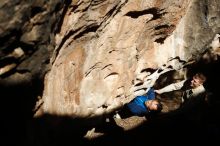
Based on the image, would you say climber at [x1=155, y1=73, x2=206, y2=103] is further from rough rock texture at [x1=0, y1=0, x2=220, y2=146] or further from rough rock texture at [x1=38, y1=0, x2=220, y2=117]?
rough rock texture at [x1=38, y1=0, x2=220, y2=117]

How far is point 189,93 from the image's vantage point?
259 inches

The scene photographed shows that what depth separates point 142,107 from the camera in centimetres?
620

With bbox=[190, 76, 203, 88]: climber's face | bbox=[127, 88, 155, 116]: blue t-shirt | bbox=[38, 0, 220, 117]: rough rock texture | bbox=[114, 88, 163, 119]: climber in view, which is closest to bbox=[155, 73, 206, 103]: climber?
bbox=[190, 76, 203, 88]: climber's face

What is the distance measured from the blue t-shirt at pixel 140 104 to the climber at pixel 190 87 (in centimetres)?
70

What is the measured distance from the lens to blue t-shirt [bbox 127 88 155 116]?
615 centimetres

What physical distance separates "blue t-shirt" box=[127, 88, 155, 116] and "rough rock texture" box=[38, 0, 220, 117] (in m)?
0.16

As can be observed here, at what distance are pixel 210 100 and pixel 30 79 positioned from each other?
434cm

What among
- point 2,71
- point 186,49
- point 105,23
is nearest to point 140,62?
point 186,49

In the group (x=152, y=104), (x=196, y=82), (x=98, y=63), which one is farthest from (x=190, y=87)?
(x=98, y=63)

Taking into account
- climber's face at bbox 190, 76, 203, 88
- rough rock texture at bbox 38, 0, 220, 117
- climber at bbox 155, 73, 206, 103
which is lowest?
climber at bbox 155, 73, 206, 103

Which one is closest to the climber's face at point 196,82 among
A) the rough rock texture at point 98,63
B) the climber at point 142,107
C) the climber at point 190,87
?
the climber at point 190,87

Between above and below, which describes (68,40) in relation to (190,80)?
above

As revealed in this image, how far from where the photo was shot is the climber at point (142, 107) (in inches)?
242

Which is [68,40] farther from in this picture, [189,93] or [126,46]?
[189,93]
